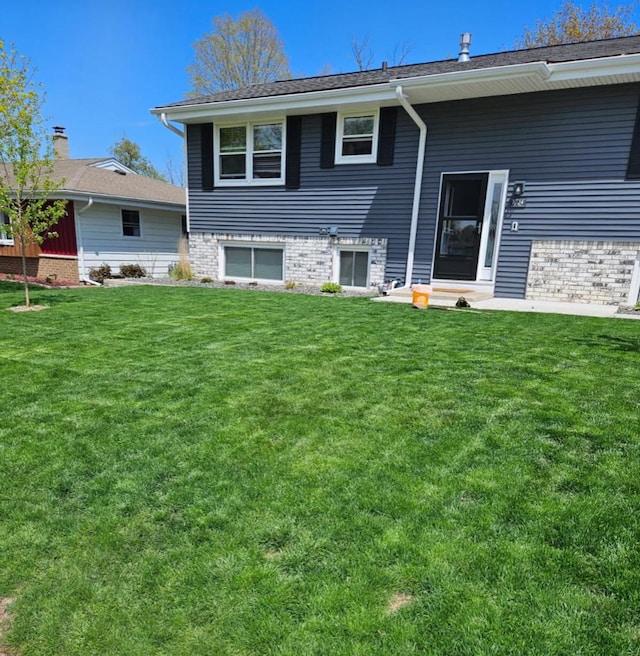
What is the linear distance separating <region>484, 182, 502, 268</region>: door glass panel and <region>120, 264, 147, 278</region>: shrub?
1052 cm

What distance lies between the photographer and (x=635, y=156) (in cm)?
779

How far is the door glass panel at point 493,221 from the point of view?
8930mm

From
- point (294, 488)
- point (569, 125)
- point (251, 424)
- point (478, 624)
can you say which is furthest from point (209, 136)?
point (478, 624)

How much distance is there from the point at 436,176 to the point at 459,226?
3.81ft

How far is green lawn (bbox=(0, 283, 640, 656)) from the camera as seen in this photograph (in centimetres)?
158

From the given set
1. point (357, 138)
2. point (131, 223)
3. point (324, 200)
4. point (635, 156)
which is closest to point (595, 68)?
point (635, 156)

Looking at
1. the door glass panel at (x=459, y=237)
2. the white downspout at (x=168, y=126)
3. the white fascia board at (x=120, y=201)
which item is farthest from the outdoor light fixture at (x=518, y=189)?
the white fascia board at (x=120, y=201)

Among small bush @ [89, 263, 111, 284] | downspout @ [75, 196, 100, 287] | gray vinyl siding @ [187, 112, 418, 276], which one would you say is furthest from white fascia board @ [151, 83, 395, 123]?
small bush @ [89, 263, 111, 284]

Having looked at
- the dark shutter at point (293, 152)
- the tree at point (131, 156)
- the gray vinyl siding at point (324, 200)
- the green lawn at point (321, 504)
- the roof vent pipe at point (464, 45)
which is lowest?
the green lawn at point (321, 504)

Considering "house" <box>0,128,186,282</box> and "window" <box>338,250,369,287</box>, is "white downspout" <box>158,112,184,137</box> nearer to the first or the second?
"house" <box>0,128,186,282</box>

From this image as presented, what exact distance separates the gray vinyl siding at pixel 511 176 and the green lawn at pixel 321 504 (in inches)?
196

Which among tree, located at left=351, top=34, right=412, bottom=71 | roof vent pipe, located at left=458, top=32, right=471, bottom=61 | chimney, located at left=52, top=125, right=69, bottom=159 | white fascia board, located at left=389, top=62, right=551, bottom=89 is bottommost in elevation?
white fascia board, located at left=389, top=62, right=551, bottom=89

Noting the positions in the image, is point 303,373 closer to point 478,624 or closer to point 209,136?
point 478,624

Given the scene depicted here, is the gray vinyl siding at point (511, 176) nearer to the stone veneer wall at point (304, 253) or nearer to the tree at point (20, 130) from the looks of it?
the stone veneer wall at point (304, 253)
